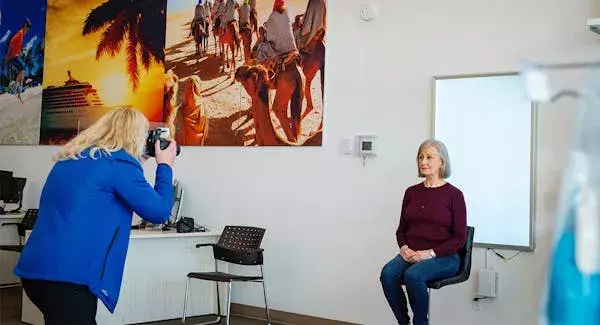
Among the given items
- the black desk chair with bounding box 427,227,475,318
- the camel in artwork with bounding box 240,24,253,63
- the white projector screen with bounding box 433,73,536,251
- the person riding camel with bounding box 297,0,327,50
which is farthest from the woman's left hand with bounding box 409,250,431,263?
the camel in artwork with bounding box 240,24,253,63

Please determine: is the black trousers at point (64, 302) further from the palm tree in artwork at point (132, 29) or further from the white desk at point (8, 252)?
the white desk at point (8, 252)

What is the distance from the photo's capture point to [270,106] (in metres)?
6.35

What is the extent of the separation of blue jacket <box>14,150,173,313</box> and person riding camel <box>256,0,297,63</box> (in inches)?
147

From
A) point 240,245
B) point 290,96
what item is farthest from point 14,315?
point 290,96

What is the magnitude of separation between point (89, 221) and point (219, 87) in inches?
168

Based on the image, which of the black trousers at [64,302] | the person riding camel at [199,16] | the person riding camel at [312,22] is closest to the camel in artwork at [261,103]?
the person riding camel at [312,22]

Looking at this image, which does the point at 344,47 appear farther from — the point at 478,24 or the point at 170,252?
the point at 170,252

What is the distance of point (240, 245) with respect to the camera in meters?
5.89

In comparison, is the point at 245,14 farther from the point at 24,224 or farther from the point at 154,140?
the point at 154,140

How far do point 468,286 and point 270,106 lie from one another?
2.40 m

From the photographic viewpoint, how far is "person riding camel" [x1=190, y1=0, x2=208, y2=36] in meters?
6.95

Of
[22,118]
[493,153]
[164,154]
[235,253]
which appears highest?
[22,118]

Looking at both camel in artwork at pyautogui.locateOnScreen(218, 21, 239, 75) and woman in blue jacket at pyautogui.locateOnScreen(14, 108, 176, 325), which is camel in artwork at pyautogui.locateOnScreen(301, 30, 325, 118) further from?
woman in blue jacket at pyautogui.locateOnScreen(14, 108, 176, 325)

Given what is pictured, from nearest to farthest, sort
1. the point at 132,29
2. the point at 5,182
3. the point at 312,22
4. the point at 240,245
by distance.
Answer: the point at 240,245
the point at 312,22
the point at 132,29
the point at 5,182
